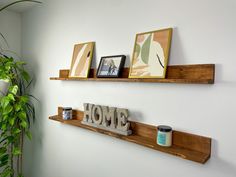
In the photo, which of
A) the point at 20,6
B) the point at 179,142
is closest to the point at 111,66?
the point at 179,142

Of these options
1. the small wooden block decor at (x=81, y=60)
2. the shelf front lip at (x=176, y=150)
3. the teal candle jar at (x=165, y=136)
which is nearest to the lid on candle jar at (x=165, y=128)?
the teal candle jar at (x=165, y=136)

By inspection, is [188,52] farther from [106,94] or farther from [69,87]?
[69,87]

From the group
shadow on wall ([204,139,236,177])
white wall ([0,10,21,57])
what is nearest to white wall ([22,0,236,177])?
shadow on wall ([204,139,236,177])

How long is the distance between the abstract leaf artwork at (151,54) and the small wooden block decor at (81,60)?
440mm

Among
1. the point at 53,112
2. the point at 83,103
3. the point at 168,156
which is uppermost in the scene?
the point at 83,103

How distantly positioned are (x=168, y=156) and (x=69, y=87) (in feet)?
3.49

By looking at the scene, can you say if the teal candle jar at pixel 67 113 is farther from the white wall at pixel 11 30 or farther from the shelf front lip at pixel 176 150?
the white wall at pixel 11 30

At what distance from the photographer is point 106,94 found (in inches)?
56.0

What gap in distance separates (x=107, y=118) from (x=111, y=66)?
0.38m

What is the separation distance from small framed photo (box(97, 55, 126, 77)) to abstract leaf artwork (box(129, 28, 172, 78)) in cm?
10

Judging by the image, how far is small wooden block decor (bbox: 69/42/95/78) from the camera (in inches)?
59.1

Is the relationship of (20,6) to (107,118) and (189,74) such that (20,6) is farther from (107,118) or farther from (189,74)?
(189,74)

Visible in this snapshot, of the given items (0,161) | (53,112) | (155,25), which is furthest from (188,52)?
(0,161)

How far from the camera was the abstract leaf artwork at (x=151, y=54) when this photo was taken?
1.10m
